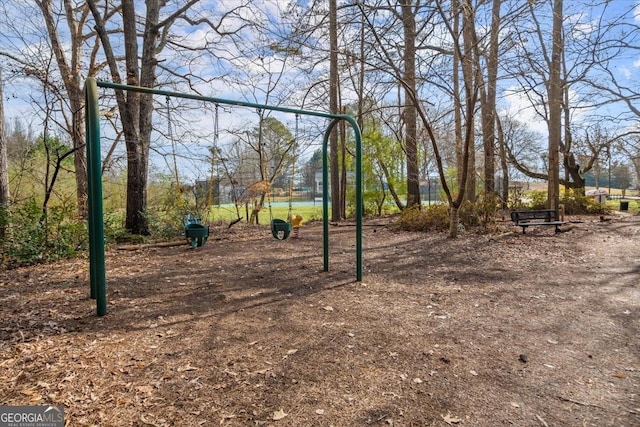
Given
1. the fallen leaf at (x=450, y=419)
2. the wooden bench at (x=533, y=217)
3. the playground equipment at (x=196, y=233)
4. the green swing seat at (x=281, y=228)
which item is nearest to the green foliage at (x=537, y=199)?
the wooden bench at (x=533, y=217)

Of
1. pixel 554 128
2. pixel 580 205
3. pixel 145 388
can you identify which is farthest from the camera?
pixel 580 205

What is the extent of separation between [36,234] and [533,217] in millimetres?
9666

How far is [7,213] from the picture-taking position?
5.13 meters

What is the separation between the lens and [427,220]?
8.78m

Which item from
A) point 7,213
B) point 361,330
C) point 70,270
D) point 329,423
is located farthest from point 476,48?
point 7,213

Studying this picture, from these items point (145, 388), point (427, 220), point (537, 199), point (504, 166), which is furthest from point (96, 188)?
point (504, 166)

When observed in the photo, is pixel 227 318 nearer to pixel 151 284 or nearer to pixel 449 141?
pixel 151 284

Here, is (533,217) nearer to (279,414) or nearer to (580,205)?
(580,205)

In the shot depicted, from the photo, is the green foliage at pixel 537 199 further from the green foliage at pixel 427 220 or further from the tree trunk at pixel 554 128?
the green foliage at pixel 427 220

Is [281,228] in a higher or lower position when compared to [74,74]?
lower

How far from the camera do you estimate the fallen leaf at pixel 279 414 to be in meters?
1.80

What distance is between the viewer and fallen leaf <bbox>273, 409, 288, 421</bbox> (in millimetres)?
1802

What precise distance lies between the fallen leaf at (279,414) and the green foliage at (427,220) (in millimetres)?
7364

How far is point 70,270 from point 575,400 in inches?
217
